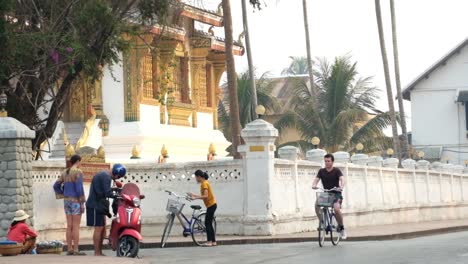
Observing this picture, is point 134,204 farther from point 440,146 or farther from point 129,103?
point 440,146

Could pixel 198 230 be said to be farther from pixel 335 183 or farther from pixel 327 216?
pixel 335 183

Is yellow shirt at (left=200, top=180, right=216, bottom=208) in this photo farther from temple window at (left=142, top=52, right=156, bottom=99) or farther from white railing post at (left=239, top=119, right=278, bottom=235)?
temple window at (left=142, top=52, right=156, bottom=99)

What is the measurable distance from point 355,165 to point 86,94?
8.13 meters

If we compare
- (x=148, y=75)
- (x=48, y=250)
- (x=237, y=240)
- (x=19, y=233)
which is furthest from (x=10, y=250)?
(x=148, y=75)

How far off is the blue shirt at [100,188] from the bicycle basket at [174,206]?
3.94 m

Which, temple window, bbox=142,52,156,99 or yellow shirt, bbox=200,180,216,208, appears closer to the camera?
yellow shirt, bbox=200,180,216,208

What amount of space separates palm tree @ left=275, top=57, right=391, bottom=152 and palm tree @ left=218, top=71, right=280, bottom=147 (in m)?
1.88

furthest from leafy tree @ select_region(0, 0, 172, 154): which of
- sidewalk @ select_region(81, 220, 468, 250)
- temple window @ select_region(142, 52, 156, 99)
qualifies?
temple window @ select_region(142, 52, 156, 99)

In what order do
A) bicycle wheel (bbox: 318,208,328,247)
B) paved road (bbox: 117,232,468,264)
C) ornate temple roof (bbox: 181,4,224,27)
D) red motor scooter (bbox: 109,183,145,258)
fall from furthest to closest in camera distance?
ornate temple roof (bbox: 181,4,224,27) < bicycle wheel (bbox: 318,208,328,247) < red motor scooter (bbox: 109,183,145,258) < paved road (bbox: 117,232,468,264)

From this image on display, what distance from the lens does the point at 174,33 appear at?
37.5 meters

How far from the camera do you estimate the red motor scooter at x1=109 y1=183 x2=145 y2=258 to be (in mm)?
19875

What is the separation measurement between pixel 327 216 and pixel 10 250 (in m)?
7.06

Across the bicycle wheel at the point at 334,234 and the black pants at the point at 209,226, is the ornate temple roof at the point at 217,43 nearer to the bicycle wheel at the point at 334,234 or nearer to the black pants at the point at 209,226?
the black pants at the point at 209,226

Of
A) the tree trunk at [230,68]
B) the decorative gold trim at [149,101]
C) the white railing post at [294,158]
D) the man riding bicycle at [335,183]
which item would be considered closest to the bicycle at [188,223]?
the man riding bicycle at [335,183]
